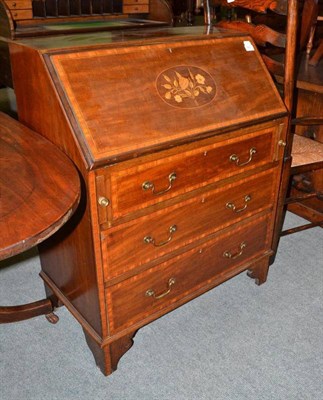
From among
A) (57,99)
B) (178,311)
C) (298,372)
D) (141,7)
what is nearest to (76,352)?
(178,311)

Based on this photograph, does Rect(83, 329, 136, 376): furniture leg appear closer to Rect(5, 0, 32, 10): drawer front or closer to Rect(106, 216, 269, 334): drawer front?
Rect(106, 216, 269, 334): drawer front

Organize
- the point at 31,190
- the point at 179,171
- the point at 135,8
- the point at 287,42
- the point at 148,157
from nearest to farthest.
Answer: the point at 31,190 → the point at 148,157 → the point at 179,171 → the point at 287,42 → the point at 135,8

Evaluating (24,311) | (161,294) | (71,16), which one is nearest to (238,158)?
(161,294)

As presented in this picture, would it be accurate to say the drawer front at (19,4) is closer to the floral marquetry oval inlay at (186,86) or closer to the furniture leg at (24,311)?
the floral marquetry oval inlay at (186,86)

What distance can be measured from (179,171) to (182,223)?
0.24 metres

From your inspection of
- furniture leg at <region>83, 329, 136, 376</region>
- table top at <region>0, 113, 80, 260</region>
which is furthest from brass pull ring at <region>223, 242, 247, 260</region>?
table top at <region>0, 113, 80, 260</region>

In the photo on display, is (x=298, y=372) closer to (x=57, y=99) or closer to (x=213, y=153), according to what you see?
(x=213, y=153)

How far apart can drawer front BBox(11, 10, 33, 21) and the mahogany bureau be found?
135cm

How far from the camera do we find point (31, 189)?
1.12 m

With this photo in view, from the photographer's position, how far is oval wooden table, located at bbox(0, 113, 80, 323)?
95cm

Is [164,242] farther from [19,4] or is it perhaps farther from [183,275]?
[19,4]

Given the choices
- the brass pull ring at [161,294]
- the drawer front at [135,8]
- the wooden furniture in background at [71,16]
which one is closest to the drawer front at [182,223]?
the brass pull ring at [161,294]

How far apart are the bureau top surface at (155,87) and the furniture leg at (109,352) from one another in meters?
0.82

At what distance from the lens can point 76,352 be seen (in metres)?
1.92
